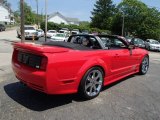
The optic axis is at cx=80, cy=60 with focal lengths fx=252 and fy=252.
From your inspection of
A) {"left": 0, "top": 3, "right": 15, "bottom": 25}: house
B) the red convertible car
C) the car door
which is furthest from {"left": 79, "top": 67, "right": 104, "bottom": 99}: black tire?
{"left": 0, "top": 3, "right": 15, "bottom": 25}: house

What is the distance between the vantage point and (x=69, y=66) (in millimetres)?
4898

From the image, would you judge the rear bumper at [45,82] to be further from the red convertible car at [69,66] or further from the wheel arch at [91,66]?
the wheel arch at [91,66]

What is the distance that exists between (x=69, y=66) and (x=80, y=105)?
89cm

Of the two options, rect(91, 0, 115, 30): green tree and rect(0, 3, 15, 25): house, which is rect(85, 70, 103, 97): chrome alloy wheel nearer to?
rect(91, 0, 115, 30): green tree

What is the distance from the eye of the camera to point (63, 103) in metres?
5.27

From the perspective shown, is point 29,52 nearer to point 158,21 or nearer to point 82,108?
point 82,108

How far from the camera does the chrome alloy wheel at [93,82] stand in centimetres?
548

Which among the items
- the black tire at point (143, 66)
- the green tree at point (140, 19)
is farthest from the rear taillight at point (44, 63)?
the green tree at point (140, 19)

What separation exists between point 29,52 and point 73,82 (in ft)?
3.51

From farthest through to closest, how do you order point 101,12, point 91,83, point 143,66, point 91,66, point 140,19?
point 101,12, point 140,19, point 143,66, point 91,83, point 91,66

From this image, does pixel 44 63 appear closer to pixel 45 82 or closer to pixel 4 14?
pixel 45 82

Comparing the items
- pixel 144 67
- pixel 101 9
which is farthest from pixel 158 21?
pixel 144 67

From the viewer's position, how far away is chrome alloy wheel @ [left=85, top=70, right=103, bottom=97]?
5480 mm

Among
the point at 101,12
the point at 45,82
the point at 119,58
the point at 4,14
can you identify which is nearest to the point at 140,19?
the point at 101,12
